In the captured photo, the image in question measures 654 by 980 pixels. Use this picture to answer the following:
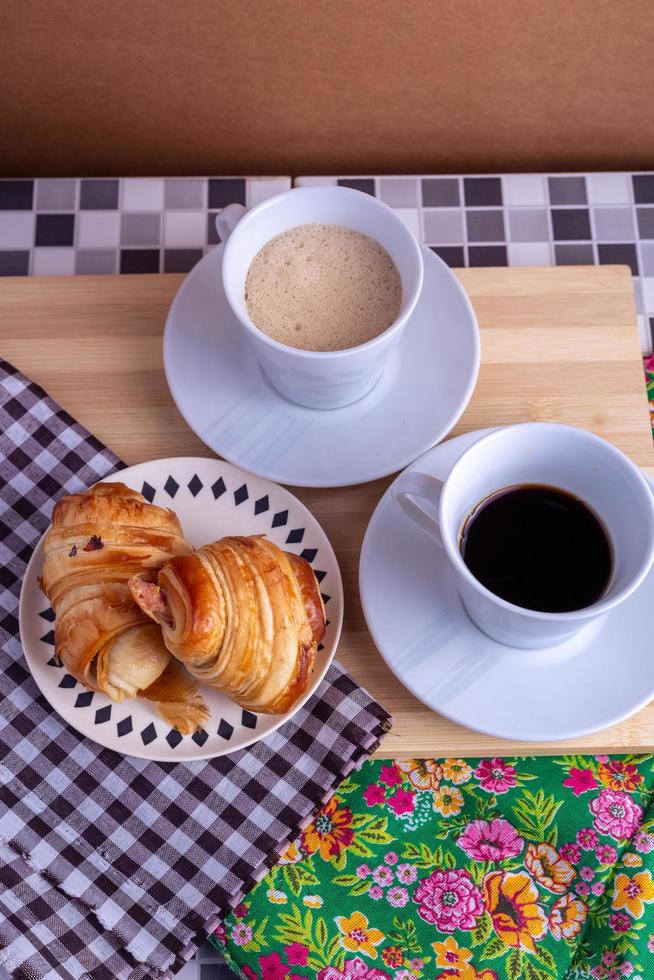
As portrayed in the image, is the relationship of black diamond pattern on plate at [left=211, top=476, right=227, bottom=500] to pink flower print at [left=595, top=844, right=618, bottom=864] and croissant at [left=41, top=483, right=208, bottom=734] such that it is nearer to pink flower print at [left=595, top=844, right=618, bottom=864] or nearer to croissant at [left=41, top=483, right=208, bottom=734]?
croissant at [left=41, top=483, right=208, bottom=734]

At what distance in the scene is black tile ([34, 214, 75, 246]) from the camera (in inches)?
46.9

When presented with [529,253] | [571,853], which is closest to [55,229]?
[529,253]

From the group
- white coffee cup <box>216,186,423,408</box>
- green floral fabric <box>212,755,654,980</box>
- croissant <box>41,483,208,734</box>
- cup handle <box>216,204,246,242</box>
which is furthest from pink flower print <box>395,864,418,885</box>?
cup handle <box>216,204,246,242</box>

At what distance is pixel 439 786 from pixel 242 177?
72 centimetres

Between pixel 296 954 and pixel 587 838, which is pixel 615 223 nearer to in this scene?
pixel 587 838

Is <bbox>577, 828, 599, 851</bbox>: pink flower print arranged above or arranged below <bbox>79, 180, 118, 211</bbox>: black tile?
below

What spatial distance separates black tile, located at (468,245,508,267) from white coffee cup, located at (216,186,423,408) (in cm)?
33

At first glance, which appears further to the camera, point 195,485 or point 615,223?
point 615,223

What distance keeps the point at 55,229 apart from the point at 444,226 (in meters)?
0.46

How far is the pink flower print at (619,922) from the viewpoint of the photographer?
1.00 m

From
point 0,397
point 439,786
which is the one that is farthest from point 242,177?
point 439,786

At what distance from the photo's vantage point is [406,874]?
1.02 metres

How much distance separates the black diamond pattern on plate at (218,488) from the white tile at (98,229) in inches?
15.8

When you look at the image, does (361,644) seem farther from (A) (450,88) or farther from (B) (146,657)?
(A) (450,88)
